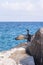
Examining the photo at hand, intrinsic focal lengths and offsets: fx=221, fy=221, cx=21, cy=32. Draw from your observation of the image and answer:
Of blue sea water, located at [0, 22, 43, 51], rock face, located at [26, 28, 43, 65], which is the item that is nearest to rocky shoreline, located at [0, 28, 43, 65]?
rock face, located at [26, 28, 43, 65]

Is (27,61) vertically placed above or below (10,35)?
above

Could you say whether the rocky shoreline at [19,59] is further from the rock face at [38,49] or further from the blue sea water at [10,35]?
the blue sea water at [10,35]

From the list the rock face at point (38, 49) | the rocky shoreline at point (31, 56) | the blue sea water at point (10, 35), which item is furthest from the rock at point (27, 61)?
the blue sea water at point (10, 35)

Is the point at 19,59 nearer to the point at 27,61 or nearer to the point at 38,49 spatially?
the point at 27,61

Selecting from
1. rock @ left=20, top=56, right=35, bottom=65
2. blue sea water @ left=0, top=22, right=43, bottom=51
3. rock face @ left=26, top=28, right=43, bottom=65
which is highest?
rock face @ left=26, top=28, right=43, bottom=65

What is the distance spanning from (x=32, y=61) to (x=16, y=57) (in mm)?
1054

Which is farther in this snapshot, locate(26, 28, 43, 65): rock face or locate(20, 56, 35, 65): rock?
locate(26, 28, 43, 65): rock face

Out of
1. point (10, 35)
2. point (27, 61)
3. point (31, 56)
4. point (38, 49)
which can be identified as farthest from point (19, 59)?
point (10, 35)

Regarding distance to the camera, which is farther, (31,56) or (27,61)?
(31,56)

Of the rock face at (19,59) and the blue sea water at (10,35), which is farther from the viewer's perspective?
the blue sea water at (10,35)

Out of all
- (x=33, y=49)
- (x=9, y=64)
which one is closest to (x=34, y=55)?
(x=33, y=49)

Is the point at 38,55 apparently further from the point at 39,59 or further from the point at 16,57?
the point at 16,57

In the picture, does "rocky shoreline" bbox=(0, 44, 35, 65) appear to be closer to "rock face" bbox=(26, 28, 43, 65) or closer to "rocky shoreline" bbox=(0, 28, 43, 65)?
"rocky shoreline" bbox=(0, 28, 43, 65)

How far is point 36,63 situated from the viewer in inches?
396
